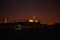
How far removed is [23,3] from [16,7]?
29 centimetres

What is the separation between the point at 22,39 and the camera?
0.54 m

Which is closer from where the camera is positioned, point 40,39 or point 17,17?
point 40,39

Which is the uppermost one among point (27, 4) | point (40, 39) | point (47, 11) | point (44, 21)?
point (27, 4)

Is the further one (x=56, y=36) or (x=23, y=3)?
(x=23, y=3)

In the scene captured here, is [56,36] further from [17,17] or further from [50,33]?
[17,17]

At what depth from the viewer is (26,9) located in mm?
4051

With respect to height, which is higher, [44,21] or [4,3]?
[4,3]

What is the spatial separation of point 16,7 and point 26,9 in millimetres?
359

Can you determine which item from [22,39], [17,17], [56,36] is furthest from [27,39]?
[17,17]

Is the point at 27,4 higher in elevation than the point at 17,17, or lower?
higher

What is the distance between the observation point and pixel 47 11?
4039 millimetres

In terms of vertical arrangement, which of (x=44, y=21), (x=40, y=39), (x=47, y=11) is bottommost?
(x=40, y=39)

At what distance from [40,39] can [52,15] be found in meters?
3.59

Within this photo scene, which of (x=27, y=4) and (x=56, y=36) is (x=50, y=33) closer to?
(x=56, y=36)
